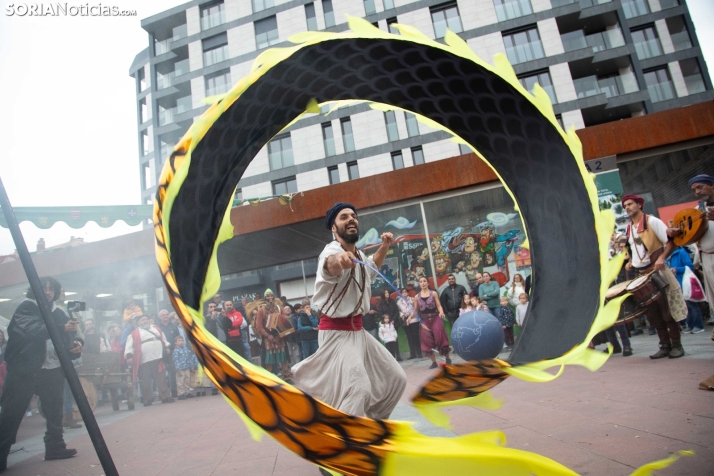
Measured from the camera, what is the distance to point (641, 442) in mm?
3023

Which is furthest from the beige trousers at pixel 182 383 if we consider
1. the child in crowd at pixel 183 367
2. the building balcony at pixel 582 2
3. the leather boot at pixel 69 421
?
the building balcony at pixel 582 2

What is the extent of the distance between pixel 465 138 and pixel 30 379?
4919 mm

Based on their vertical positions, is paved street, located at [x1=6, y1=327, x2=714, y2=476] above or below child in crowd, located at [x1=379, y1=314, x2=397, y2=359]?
below

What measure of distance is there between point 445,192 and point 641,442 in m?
9.00

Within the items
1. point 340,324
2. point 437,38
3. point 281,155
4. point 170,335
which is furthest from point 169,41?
point 340,324

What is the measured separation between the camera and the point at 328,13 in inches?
1208

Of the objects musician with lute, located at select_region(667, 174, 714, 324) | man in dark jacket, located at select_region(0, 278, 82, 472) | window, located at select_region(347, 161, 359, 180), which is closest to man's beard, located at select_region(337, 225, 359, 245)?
man in dark jacket, located at select_region(0, 278, 82, 472)

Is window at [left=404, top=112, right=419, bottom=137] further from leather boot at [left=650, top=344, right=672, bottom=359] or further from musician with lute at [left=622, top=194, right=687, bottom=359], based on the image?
leather boot at [left=650, top=344, right=672, bottom=359]

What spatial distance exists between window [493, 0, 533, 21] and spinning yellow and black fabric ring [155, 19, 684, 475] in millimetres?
28793

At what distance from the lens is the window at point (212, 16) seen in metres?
32.4

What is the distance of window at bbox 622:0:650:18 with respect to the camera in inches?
1254

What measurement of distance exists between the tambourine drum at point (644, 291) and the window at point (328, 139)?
1004 inches

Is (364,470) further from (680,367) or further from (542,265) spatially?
(680,367)

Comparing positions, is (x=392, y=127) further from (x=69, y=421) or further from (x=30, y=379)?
(x=30, y=379)
